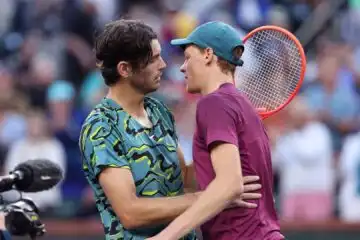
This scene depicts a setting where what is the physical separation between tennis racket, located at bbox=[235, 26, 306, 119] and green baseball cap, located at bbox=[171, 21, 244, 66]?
55 cm

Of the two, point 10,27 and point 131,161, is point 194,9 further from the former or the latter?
point 131,161

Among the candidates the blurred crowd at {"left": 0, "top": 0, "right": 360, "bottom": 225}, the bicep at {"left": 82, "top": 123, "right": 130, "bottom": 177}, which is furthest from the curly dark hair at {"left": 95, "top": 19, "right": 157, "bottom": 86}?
the blurred crowd at {"left": 0, "top": 0, "right": 360, "bottom": 225}

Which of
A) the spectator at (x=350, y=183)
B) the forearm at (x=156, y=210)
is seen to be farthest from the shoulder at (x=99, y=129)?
the spectator at (x=350, y=183)

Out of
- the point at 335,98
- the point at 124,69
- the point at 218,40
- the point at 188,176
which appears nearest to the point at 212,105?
the point at 218,40

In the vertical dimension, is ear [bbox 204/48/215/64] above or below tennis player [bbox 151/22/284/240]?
above

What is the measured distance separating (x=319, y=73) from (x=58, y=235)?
3.16m

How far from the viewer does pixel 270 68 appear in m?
6.08

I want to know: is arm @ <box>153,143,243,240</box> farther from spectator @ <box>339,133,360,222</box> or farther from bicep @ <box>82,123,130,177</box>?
spectator @ <box>339,133,360,222</box>

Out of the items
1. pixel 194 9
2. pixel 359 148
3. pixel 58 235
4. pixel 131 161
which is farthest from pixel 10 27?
pixel 131 161

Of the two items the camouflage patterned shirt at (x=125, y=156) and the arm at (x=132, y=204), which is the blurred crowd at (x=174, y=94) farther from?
the arm at (x=132, y=204)

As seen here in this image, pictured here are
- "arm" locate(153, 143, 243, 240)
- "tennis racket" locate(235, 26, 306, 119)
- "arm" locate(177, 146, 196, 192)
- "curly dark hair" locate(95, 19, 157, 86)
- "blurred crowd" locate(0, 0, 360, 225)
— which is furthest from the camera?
"blurred crowd" locate(0, 0, 360, 225)

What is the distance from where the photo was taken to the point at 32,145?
438 inches

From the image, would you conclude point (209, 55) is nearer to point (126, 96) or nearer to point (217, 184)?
point (126, 96)

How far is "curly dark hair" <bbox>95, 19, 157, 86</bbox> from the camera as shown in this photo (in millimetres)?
5434
